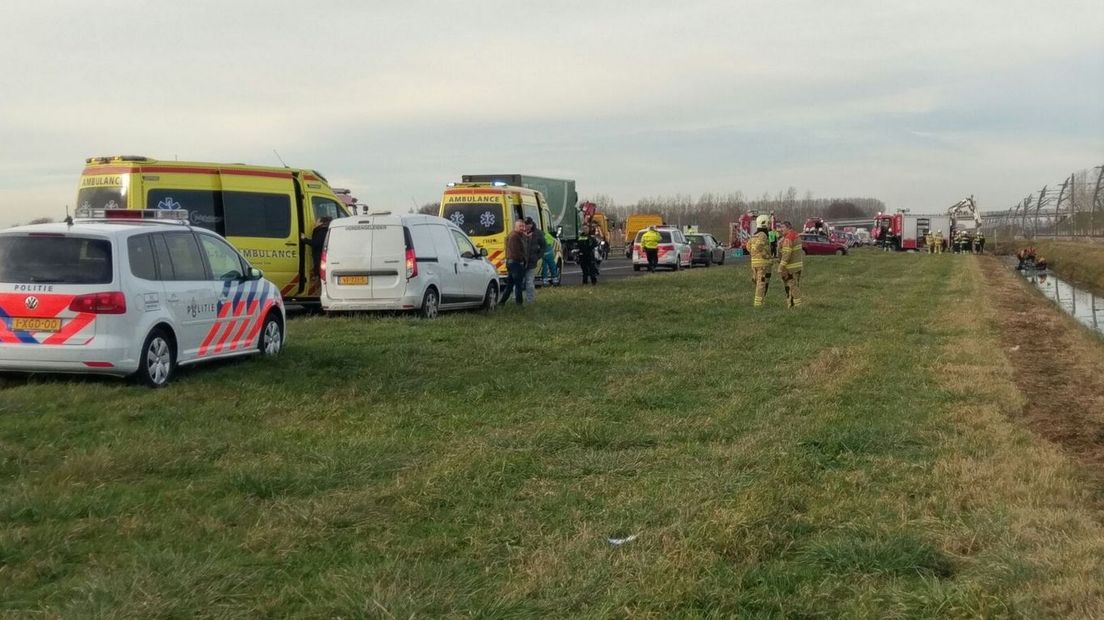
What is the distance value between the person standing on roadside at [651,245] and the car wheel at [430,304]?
20.5 m

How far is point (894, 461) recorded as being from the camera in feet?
22.4

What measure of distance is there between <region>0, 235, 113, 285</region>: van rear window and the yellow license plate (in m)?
0.33

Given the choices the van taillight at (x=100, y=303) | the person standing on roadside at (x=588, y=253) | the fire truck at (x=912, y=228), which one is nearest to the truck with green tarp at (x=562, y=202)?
the person standing on roadside at (x=588, y=253)

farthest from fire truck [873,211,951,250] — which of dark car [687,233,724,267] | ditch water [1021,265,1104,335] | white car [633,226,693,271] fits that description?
white car [633,226,693,271]

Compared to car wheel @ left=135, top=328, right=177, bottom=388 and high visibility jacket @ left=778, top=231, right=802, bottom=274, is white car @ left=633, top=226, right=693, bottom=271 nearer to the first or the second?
high visibility jacket @ left=778, top=231, right=802, bottom=274

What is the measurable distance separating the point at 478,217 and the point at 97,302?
14.8 metres

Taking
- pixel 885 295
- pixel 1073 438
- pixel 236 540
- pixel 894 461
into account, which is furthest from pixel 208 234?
pixel 885 295

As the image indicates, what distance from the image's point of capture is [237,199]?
17.2 meters

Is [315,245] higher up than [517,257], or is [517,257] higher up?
[315,245]

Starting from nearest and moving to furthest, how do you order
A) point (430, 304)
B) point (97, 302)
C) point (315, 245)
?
point (97, 302) < point (430, 304) < point (315, 245)

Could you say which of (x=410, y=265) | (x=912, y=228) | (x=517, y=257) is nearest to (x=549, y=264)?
(x=517, y=257)

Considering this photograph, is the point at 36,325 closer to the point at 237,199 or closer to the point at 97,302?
the point at 97,302

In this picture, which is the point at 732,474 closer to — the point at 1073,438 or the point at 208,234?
the point at 1073,438

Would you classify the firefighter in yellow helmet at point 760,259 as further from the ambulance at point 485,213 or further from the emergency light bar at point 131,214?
the emergency light bar at point 131,214
